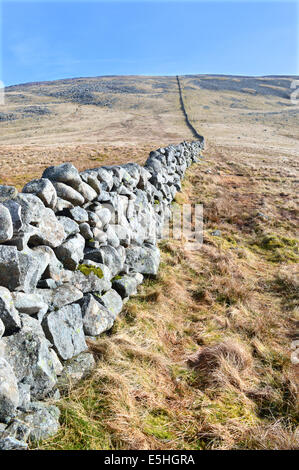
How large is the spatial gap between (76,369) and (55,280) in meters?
1.36

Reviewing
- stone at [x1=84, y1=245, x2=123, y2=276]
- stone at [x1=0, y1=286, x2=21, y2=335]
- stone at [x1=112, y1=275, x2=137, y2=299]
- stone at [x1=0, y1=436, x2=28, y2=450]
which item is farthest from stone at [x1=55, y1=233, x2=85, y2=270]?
stone at [x1=0, y1=436, x2=28, y2=450]

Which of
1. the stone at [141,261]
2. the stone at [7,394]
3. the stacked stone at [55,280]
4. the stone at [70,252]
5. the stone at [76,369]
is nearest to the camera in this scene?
the stone at [7,394]

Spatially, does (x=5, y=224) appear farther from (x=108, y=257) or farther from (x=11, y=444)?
(x=108, y=257)

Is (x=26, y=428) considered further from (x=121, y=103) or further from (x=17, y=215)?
(x=121, y=103)

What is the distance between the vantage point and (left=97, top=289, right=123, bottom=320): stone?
480 cm

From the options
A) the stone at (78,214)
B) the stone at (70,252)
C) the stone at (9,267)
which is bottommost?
the stone at (70,252)

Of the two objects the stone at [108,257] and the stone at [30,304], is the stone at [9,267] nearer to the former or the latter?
the stone at [30,304]

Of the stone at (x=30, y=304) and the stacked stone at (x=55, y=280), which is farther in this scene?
the stone at (x=30, y=304)

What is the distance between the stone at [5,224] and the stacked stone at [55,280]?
11 millimetres

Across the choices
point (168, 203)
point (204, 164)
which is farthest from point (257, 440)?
point (204, 164)

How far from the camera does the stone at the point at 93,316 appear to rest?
4.32 m

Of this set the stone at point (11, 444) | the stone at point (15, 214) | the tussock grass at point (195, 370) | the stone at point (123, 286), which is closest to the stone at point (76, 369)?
the tussock grass at point (195, 370)

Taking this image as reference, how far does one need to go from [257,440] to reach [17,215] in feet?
13.1

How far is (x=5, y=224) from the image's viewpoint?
3.36 meters
